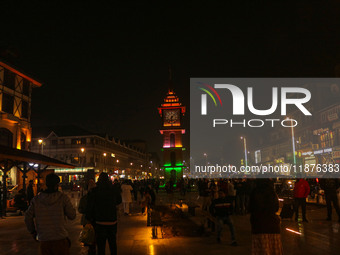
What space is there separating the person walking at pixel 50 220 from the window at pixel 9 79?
117 feet

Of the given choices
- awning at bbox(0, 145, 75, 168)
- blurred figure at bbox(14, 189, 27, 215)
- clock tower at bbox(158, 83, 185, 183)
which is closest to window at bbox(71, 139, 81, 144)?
clock tower at bbox(158, 83, 185, 183)

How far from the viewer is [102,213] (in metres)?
6.70

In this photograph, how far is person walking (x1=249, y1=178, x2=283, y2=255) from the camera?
5984 mm

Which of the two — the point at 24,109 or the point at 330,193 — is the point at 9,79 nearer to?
the point at 24,109

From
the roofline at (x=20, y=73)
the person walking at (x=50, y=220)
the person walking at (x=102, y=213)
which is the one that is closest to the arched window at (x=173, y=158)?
the roofline at (x=20, y=73)

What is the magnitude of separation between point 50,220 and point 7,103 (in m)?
36.0

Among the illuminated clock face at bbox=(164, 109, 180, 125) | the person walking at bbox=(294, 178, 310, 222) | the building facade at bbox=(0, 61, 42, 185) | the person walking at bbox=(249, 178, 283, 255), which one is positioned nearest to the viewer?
the person walking at bbox=(249, 178, 283, 255)

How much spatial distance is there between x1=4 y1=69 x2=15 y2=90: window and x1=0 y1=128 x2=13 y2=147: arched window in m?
4.79

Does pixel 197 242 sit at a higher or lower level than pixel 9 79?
lower

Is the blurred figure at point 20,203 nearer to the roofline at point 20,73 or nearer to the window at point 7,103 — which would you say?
the window at point 7,103

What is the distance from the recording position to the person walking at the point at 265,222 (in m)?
5.98

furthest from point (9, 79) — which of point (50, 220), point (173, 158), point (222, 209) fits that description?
point (173, 158)

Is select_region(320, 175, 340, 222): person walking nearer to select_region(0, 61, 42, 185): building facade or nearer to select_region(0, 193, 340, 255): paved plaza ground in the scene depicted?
select_region(0, 193, 340, 255): paved plaza ground

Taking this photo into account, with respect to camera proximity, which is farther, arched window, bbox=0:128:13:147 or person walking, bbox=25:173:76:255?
arched window, bbox=0:128:13:147
